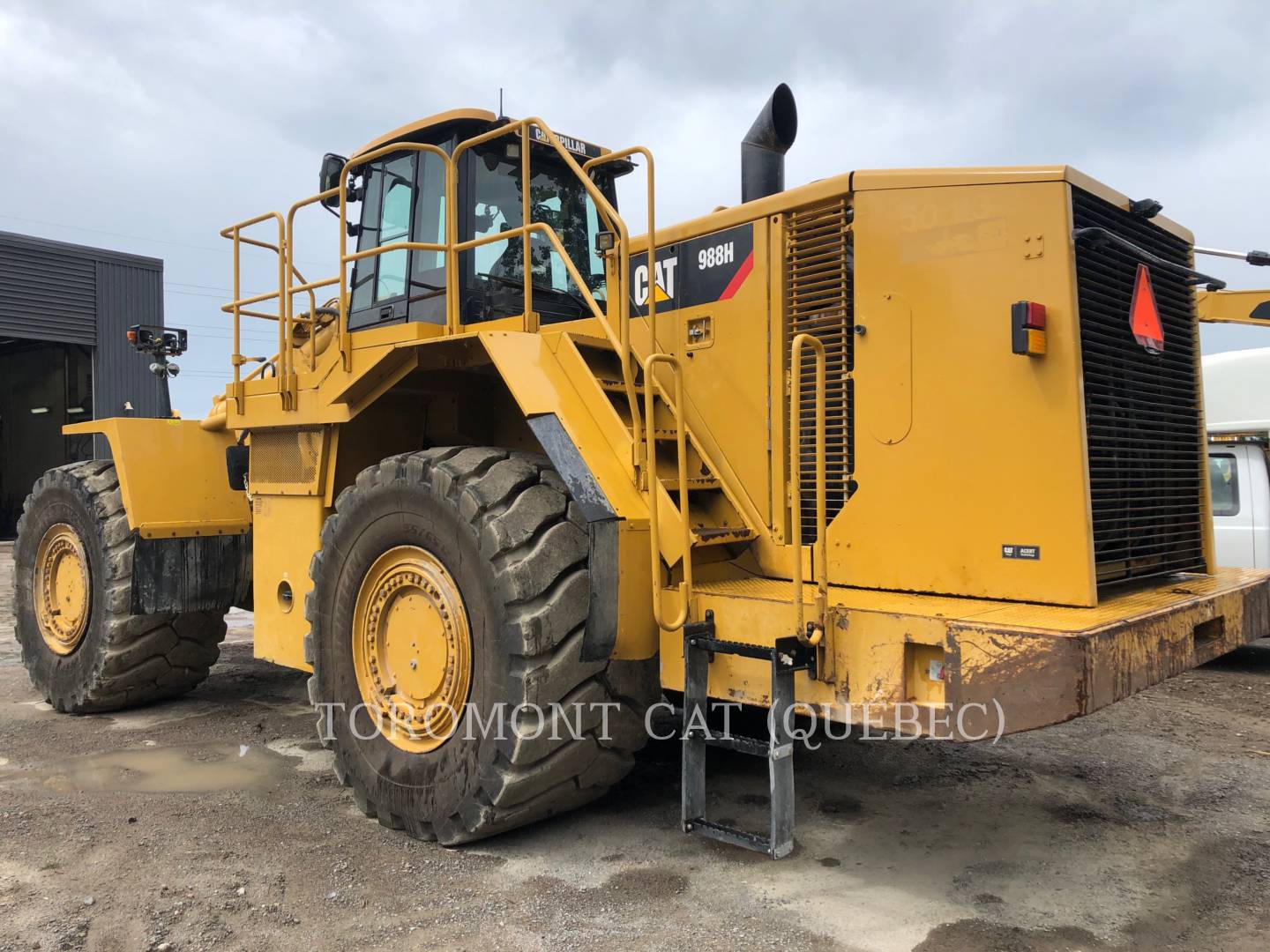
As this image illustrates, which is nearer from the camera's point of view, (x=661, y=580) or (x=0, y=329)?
(x=661, y=580)

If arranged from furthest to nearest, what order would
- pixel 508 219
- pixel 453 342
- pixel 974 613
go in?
pixel 508 219, pixel 453 342, pixel 974 613

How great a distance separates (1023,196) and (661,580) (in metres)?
1.82

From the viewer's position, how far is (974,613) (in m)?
3.16

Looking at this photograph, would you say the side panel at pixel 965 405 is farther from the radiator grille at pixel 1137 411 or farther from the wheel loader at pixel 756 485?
the radiator grille at pixel 1137 411

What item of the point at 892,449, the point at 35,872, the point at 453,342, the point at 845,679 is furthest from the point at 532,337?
the point at 35,872

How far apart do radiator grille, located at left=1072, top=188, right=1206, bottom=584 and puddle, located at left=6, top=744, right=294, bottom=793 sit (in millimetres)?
3916

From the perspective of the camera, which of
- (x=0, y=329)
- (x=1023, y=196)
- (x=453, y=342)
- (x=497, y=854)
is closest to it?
(x=1023, y=196)

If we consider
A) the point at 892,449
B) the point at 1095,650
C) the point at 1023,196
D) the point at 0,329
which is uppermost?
the point at 0,329

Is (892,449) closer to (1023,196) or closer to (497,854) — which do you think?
(1023,196)

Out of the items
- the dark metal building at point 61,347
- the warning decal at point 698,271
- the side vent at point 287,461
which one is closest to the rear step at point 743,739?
the warning decal at point 698,271

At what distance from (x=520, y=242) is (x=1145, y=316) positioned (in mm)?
2805

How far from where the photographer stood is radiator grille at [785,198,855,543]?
3.78 m

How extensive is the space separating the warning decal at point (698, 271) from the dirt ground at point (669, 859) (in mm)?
2239

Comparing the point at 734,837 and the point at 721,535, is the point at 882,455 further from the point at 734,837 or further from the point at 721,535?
the point at 734,837
